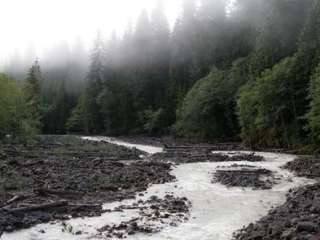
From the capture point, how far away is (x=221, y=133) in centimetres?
7456

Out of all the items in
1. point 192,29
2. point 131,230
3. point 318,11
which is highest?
point 192,29

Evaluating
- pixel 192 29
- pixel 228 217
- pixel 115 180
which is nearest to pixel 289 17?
pixel 192 29

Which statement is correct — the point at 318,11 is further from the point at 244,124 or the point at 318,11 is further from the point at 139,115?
the point at 139,115

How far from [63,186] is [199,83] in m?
59.4

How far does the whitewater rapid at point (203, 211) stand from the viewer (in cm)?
1656

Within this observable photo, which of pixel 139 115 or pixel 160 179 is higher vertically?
pixel 139 115

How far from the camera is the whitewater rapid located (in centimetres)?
1656

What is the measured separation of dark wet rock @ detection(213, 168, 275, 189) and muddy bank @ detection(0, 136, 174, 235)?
3.45m

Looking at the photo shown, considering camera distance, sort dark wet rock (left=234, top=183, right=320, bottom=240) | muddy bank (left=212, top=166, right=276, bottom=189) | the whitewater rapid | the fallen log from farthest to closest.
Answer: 1. muddy bank (left=212, top=166, right=276, bottom=189)
2. the fallen log
3. the whitewater rapid
4. dark wet rock (left=234, top=183, right=320, bottom=240)

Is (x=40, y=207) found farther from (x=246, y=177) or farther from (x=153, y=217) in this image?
(x=246, y=177)

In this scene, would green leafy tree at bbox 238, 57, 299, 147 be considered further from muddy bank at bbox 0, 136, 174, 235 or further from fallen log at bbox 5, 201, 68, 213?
Answer: fallen log at bbox 5, 201, 68, 213

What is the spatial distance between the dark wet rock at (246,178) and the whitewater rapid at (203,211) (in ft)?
1.90

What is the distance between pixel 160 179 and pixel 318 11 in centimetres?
3292

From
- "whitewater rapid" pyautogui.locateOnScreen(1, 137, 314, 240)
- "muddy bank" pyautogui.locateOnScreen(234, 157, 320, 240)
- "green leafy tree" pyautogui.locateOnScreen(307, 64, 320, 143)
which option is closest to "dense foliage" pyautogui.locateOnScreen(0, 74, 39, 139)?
"whitewater rapid" pyautogui.locateOnScreen(1, 137, 314, 240)
